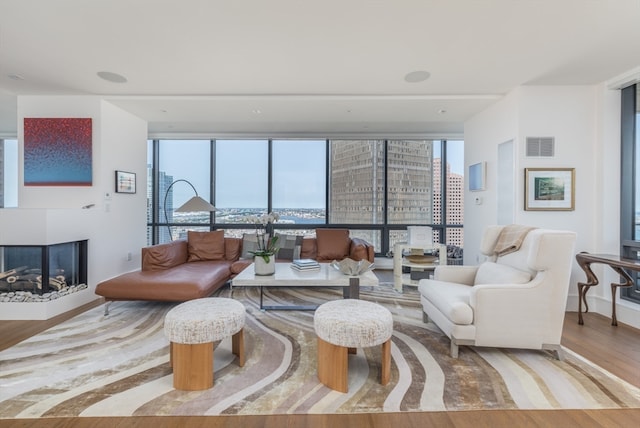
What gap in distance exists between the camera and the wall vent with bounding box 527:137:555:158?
3.38 m

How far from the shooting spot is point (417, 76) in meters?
3.16

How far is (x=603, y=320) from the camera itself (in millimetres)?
3104

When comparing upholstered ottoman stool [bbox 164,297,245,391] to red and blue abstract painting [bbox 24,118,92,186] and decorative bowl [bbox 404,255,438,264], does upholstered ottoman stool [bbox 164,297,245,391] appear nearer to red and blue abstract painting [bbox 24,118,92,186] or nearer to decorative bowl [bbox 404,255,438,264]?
decorative bowl [bbox 404,255,438,264]

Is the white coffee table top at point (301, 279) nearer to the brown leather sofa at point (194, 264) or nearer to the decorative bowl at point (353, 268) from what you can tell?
the decorative bowl at point (353, 268)

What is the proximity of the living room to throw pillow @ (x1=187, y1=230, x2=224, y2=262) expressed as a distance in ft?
2.92

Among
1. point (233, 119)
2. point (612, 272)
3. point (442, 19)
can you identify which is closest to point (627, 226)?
point (612, 272)

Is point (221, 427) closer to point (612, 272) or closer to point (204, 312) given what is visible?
point (204, 312)

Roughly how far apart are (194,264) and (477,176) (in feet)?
14.3

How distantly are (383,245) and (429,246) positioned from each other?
1417mm

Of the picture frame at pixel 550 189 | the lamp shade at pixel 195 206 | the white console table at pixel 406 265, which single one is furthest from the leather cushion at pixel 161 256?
the picture frame at pixel 550 189

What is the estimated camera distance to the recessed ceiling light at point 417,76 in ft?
10.1

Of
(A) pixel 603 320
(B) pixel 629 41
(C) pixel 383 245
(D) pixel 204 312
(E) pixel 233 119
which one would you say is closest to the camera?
(D) pixel 204 312

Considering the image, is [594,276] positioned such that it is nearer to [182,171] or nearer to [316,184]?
[316,184]

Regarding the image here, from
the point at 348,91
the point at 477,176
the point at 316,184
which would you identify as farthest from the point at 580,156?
the point at 316,184
